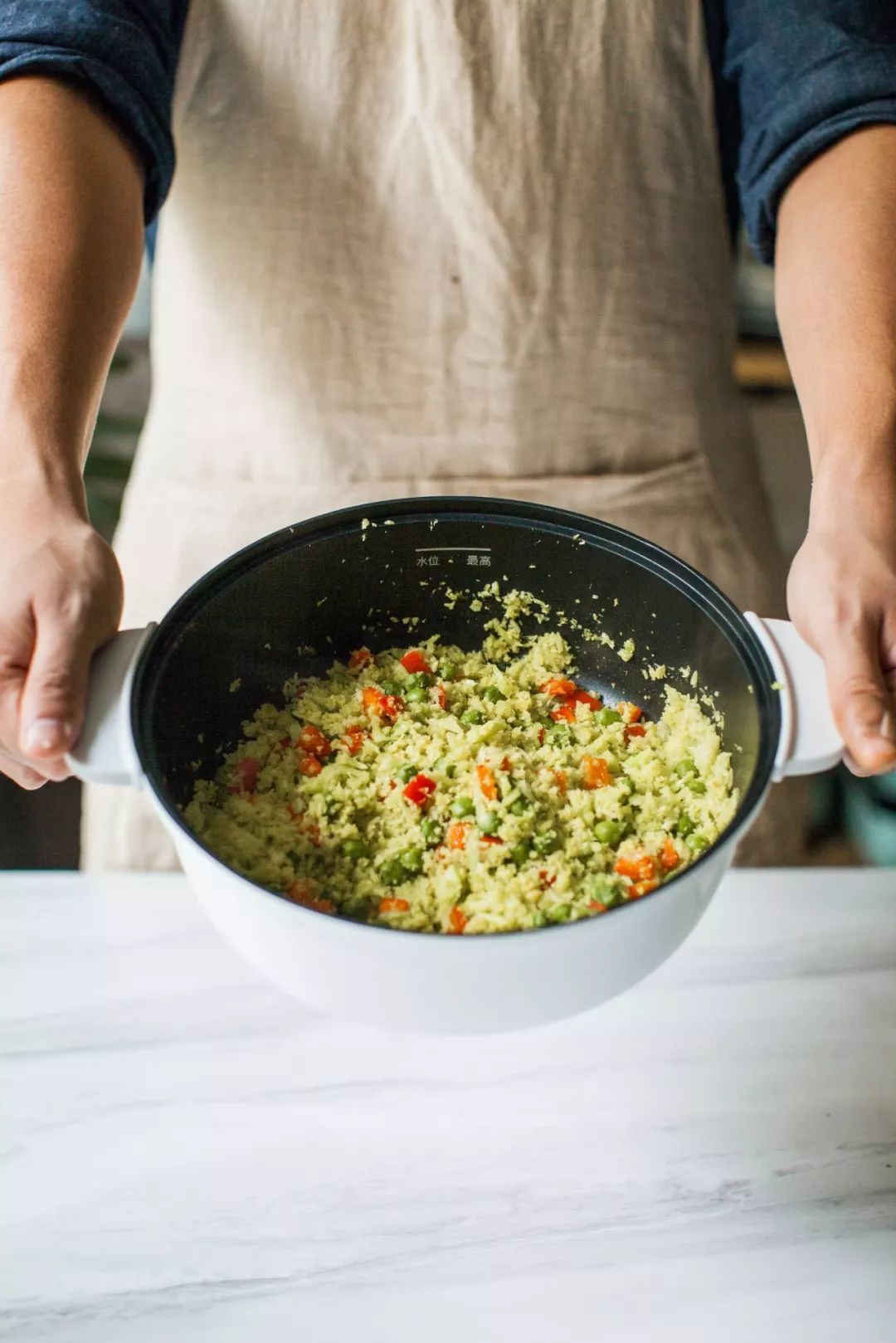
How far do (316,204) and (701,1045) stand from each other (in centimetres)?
99

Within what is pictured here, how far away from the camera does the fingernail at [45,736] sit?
26.9 inches

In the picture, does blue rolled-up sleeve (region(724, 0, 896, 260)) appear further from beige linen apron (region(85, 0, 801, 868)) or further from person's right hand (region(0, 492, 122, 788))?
person's right hand (region(0, 492, 122, 788))

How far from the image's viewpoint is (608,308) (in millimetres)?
1287

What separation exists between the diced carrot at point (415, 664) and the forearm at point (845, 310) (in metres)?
0.37

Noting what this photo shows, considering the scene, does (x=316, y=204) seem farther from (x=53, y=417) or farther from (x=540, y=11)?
(x=53, y=417)

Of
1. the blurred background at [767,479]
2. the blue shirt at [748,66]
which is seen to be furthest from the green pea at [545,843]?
the blue shirt at [748,66]

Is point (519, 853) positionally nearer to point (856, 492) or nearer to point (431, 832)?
point (431, 832)

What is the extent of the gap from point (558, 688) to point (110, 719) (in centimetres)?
42

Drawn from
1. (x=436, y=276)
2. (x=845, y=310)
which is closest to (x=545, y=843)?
(x=845, y=310)

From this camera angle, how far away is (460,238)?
4.12ft

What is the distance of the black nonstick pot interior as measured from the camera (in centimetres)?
81

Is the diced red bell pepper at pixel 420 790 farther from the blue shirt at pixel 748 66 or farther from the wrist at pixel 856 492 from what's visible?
the blue shirt at pixel 748 66

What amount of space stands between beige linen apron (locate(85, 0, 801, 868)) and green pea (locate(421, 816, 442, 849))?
0.48 metres

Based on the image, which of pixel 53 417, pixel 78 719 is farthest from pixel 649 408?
pixel 78 719
